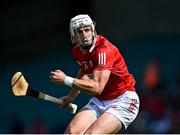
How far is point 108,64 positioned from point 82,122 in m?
0.77

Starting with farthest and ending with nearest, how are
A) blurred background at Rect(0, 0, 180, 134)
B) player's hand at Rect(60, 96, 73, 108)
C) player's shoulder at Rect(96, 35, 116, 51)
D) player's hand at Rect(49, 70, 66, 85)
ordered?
blurred background at Rect(0, 0, 180, 134) → player's hand at Rect(60, 96, 73, 108) → player's shoulder at Rect(96, 35, 116, 51) → player's hand at Rect(49, 70, 66, 85)

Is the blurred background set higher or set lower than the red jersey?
lower

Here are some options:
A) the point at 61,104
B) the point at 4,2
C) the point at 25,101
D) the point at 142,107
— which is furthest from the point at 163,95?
the point at 4,2

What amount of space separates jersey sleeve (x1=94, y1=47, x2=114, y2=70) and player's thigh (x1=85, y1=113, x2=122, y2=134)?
58cm

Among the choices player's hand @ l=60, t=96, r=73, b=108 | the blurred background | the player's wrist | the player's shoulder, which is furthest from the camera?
the blurred background

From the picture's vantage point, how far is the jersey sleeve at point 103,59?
9.48 m

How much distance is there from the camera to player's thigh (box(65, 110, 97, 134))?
9.70m

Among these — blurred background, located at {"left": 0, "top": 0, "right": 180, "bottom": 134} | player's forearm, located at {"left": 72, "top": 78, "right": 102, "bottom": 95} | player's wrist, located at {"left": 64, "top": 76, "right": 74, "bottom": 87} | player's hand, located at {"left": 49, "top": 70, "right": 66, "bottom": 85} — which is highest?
player's hand, located at {"left": 49, "top": 70, "right": 66, "bottom": 85}

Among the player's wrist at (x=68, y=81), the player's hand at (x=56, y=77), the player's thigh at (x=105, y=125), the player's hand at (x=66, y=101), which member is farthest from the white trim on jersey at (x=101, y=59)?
the player's hand at (x=66, y=101)

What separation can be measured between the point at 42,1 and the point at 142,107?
558 cm

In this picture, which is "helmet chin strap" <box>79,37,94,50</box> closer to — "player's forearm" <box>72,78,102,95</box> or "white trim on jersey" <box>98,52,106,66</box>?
"white trim on jersey" <box>98,52,106,66</box>

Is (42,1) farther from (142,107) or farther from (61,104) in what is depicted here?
(61,104)

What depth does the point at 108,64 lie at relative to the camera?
952cm

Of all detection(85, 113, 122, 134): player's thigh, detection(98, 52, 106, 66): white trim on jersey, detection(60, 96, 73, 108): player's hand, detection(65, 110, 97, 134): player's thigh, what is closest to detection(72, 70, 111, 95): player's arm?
detection(98, 52, 106, 66): white trim on jersey
